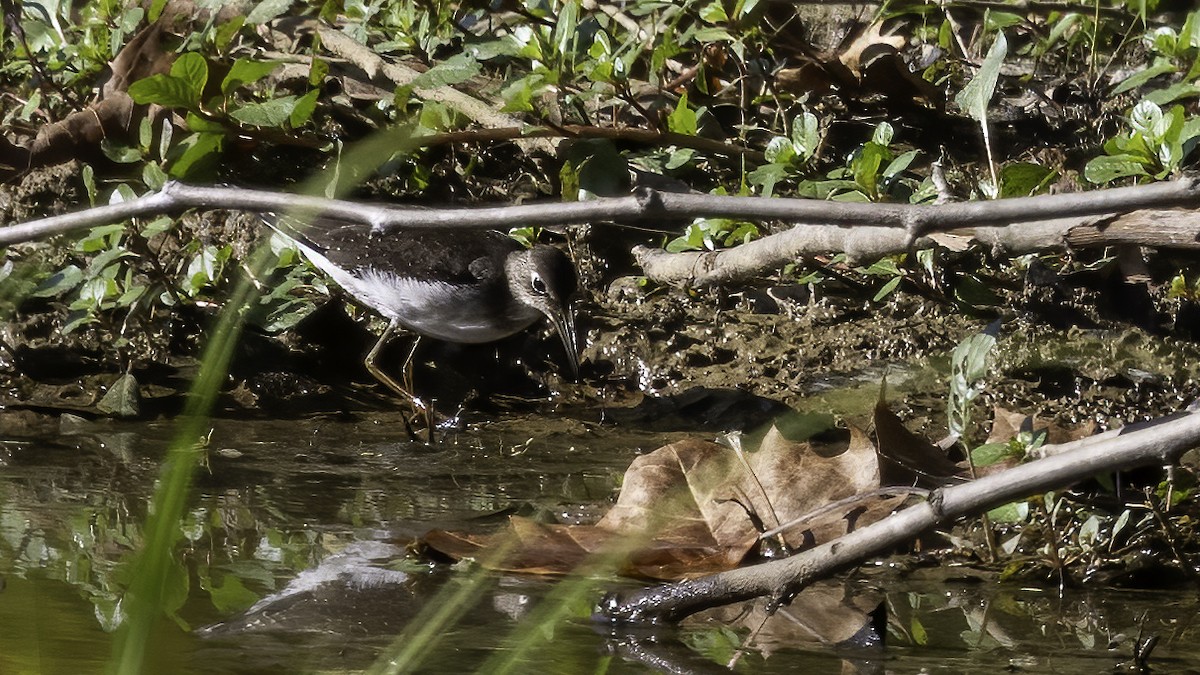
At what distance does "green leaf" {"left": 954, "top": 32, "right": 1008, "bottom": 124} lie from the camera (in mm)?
4688

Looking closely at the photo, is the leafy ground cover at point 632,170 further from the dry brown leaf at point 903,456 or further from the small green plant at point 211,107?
the dry brown leaf at point 903,456

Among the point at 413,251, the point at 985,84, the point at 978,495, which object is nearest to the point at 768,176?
the point at 985,84

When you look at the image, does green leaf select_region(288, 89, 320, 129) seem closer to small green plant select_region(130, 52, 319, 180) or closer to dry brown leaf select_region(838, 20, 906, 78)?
small green plant select_region(130, 52, 319, 180)

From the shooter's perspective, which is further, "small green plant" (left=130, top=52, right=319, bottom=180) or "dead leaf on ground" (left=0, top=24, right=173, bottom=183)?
"dead leaf on ground" (left=0, top=24, right=173, bottom=183)

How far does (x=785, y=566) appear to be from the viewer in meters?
2.80

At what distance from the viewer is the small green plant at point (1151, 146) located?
460 centimetres

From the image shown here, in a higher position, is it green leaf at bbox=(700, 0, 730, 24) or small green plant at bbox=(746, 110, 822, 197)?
green leaf at bbox=(700, 0, 730, 24)

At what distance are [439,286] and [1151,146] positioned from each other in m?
2.89

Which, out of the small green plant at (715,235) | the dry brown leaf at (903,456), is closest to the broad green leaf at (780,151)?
the small green plant at (715,235)

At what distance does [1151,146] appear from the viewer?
466cm

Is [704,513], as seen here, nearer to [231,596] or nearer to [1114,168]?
[231,596]

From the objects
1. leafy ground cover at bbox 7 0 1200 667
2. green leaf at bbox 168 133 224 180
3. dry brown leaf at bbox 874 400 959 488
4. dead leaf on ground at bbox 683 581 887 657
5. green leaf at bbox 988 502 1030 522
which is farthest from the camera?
green leaf at bbox 168 133 224 180

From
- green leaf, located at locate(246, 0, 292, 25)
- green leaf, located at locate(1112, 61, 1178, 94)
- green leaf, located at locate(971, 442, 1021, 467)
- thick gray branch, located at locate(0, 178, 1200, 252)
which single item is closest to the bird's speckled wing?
green leaf, located at locate(246, 0, 292, 25)

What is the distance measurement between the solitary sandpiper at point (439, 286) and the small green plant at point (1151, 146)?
2.09 meters
